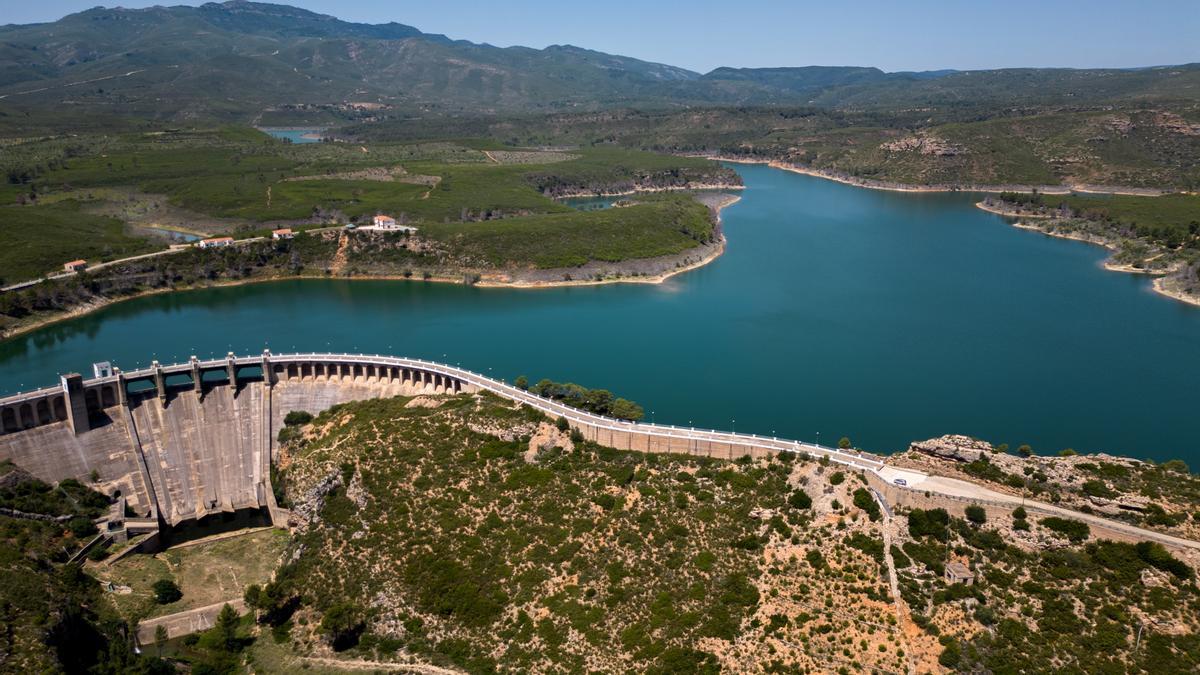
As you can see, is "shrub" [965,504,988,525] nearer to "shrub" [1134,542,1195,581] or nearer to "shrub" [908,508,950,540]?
"shrub" [908,508,950,540]

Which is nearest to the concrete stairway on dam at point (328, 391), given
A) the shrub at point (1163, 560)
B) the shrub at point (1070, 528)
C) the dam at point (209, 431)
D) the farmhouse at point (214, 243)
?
the dam at point (209, 431)

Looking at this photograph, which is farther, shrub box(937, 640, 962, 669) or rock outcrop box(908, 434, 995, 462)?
rock outcrop box(908, 434, 995, 462)

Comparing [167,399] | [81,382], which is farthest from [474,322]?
[81,382]

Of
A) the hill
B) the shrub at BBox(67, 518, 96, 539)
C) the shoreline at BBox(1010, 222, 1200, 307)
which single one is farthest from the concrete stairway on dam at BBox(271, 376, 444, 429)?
the shoreline at BBox(1010, 222, 1200, 307)

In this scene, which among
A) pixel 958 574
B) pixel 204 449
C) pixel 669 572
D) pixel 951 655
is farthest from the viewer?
A: pixel 204 449

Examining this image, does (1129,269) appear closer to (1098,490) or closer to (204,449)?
(1098,490)

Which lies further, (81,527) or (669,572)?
(81,527)

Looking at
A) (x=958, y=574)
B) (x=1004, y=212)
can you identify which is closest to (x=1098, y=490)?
(x=958, y=574)
